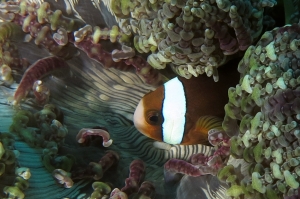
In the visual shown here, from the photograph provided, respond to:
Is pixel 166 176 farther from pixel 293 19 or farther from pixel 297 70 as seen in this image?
pixel 293 19

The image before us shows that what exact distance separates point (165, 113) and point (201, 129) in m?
0.13

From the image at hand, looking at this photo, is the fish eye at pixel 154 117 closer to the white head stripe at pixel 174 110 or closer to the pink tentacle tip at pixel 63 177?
the white head stripe at pixel 174 110

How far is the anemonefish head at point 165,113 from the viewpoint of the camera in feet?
4.02

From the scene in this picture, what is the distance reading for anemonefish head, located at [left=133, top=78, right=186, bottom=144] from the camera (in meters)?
1.23

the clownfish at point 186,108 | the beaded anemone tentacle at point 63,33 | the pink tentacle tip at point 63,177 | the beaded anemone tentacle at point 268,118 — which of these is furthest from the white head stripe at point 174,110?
the pink tentacle tip at point 63,177

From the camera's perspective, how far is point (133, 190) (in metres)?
1.07

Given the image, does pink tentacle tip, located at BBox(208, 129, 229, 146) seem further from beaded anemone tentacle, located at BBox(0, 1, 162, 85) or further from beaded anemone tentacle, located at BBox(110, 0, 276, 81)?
beaded anemone tentacle, located at BBox(0, 1, 162, 85)

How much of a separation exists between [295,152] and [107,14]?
779mm

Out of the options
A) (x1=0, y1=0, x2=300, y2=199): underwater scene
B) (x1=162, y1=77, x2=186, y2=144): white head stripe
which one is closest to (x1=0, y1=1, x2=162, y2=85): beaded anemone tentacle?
(x1=0, y1=0, x2=300, y2=199): underwater scene

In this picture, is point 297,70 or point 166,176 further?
point 166,176

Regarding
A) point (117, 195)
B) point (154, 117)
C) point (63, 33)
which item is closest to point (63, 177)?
point (117, 195)

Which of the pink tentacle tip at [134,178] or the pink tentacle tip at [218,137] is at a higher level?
the pink tentacle tip at [218,137]

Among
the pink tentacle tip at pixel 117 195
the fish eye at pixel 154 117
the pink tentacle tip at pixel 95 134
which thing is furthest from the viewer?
the fish eye at pixel 154 117

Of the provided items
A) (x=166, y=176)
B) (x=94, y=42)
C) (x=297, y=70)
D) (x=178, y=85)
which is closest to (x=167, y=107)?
(x=178, y=85)
